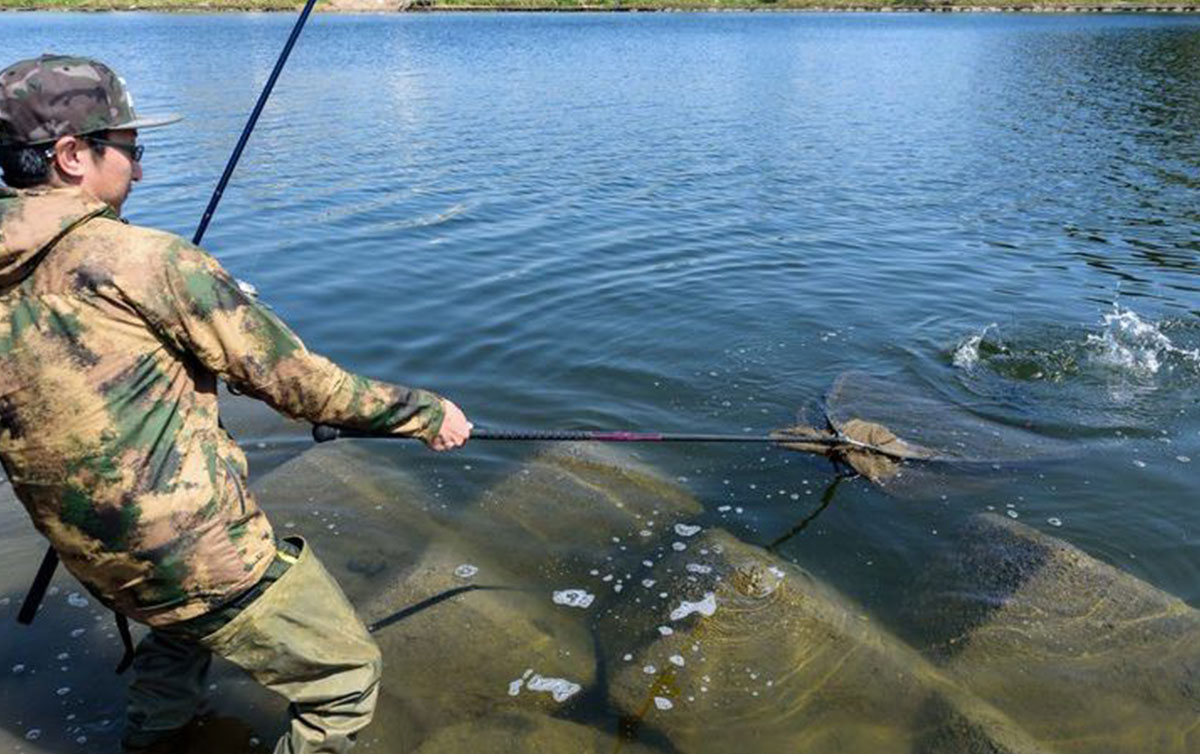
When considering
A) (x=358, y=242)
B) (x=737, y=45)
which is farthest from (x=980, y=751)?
(x=737, y=45)

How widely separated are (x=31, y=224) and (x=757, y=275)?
12.3 metres

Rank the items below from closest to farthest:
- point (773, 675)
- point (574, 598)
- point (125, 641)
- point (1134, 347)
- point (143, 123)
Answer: point (143, 123)
point (125, 641)
point (773, 675)
point (574, 598)
point (1134, 347)

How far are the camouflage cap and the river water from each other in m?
3.45

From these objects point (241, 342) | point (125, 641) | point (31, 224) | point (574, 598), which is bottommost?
point (574, 598)

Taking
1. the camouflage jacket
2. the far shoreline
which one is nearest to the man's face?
the camouflage jacket

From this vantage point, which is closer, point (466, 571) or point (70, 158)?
point (70, 158)

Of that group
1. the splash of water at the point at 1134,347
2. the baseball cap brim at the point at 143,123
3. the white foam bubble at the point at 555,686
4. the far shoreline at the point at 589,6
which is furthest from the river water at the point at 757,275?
the far shoreline at the point at 589,6

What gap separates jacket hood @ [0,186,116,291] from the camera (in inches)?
117

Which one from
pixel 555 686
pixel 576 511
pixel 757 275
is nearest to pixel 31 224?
pixel 555 686

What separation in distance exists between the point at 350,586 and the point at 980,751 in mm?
4266

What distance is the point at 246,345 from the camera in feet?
10.8

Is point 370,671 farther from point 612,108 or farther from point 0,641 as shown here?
point 612,108

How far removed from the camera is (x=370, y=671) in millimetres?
3926

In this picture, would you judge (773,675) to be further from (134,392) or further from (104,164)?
(104,164)
